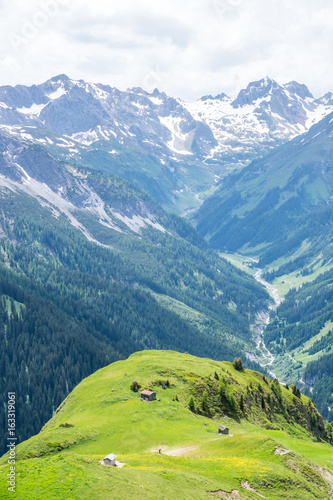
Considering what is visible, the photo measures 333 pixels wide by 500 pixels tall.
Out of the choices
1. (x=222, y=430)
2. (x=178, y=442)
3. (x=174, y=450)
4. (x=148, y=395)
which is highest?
(x=148, y=395)

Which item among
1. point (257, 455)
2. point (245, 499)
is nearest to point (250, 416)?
point (257, 455)

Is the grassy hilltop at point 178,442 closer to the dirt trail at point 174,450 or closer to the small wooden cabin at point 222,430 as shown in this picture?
the dirt trail at point 174,450

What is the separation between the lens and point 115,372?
118m

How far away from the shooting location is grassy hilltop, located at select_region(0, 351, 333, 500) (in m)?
44.9

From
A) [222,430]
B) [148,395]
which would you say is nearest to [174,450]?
[222,430]

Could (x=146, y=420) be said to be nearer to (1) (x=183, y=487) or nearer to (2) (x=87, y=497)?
(1) (x=183, y=487)

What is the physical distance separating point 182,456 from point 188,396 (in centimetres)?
3335

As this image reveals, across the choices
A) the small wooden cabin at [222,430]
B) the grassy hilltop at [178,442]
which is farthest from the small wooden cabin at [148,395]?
the small wooden cabin at [222,430]

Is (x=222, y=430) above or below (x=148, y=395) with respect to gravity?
below

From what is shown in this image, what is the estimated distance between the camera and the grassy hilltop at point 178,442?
147ft

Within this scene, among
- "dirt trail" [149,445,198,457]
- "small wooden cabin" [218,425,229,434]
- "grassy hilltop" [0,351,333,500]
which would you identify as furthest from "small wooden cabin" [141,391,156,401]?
"dirt trail" [149,445,198,457]

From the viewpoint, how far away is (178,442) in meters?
72.9

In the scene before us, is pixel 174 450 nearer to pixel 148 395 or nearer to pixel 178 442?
pixel 178 442

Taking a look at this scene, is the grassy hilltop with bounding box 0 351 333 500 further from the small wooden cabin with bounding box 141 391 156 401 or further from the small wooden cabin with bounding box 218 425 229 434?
the small wooden cabin with bounding box 141 391 156 401
